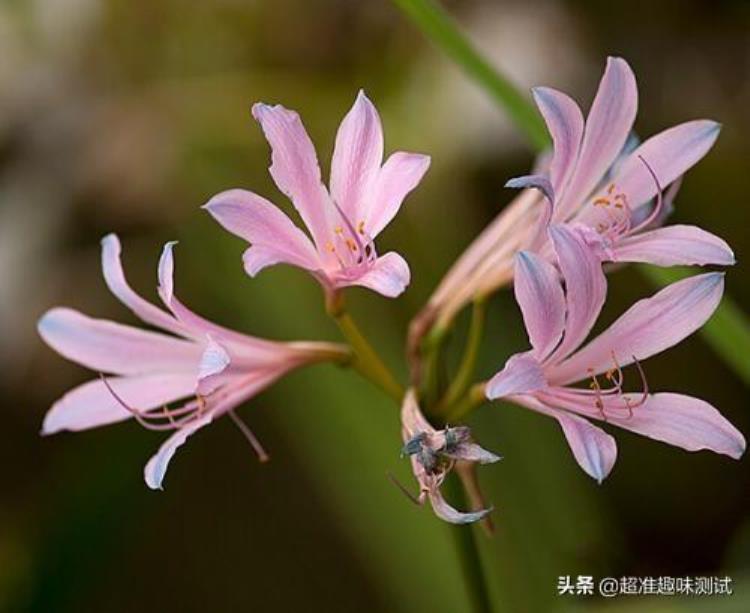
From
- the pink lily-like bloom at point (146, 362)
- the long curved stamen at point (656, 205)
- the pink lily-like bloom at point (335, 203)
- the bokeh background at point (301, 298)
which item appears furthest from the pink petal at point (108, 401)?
the bokeh background at point (301, 298)

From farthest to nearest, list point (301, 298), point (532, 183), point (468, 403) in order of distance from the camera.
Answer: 1. point (301, 298)
2. point (468, 403)
3. point (532, 183)

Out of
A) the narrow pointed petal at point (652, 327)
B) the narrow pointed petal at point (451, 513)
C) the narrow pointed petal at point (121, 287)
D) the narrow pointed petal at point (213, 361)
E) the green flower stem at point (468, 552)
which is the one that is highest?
the narrow pointed petal at point (121, 287)

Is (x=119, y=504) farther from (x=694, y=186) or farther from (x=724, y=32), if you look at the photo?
(x=724, y=32)

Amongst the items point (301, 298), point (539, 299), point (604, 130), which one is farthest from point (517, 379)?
point (301, 298)

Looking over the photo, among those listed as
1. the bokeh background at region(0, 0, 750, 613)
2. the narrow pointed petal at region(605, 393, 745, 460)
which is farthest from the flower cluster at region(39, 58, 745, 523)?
the bokeh background at region(0, 0, 750, 613)

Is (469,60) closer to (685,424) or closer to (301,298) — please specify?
(685,424)

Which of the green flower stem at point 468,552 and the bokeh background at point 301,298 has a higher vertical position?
the bokeh background at point 301,298

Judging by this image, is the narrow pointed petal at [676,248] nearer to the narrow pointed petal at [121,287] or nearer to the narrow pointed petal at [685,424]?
the narrow pointed petal at [685,424]
